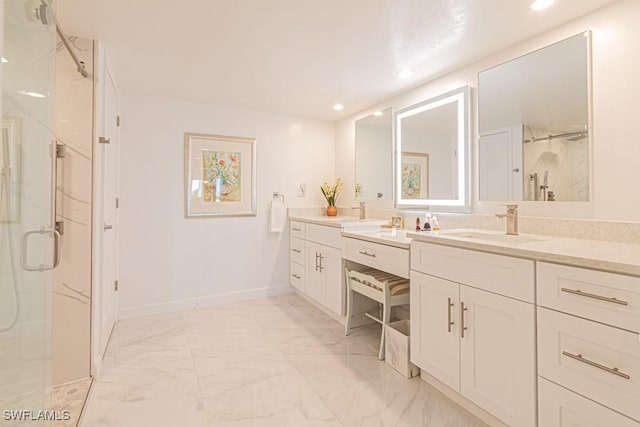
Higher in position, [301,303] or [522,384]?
[522,384]

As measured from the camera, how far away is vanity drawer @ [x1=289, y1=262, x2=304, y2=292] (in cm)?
335

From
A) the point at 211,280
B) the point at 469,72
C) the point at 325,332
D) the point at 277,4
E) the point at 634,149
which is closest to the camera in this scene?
the point at 634,149

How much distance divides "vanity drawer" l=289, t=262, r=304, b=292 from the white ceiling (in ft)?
5.99

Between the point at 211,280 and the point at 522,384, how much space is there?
2817mm

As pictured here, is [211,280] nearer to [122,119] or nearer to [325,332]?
[325,332]

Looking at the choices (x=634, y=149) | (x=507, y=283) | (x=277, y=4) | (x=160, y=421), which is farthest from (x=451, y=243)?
Answer: (x=160, y=421)

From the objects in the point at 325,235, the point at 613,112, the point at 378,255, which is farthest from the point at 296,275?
the point at 613,112

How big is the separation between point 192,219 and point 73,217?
1.32 metres

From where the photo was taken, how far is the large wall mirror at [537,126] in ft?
5.65

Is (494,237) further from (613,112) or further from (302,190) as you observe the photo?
(302,190)

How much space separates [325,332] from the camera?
2641mm

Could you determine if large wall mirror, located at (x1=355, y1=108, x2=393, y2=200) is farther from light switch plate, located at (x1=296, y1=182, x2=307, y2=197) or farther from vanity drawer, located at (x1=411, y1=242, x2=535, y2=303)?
vanity drawer, located at (x1=411, y1=242, x2=535, y2=303)

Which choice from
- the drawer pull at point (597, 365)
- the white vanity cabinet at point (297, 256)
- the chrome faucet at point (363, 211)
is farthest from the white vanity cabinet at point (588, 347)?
the white vanity cabinet at point (297, 256)

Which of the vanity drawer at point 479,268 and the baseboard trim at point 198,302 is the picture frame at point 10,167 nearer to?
the vanity drawer at point 479,268
